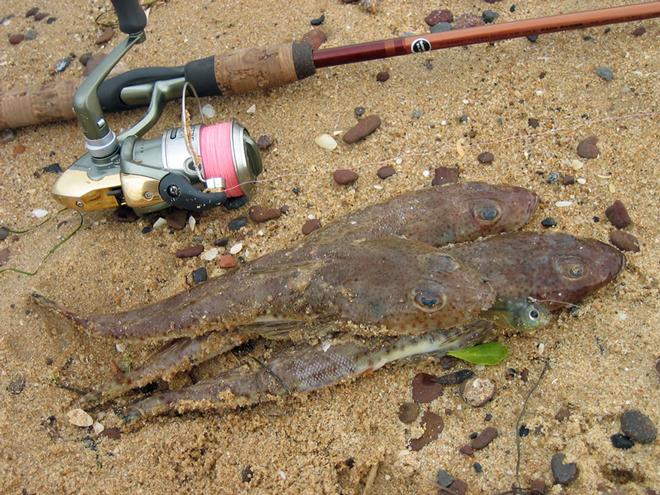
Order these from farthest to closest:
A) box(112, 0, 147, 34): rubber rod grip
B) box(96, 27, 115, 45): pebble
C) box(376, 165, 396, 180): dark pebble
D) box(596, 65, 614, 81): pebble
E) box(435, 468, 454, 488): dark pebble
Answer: box(96, 27, 115, 45): pebble
box(596, 65, 614, 81): pebble
box(376, 165, 396, 180): dark pebble
box(112, 0, 147, 34): rubber rod grip
box(435, 468, 454, 488): dark pebble

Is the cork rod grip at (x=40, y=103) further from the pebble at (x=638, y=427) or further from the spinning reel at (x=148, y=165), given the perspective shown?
the pebble at (x=638, y=427)

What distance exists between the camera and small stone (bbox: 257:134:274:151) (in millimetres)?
5316

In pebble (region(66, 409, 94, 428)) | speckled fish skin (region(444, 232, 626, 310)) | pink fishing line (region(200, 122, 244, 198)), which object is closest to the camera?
speckled fish skin (region(444, 232, 626, 310))

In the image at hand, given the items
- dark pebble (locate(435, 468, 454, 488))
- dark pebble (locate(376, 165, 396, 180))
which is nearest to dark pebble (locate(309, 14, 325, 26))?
dark pebble (locate(376, 165, 396, 180))

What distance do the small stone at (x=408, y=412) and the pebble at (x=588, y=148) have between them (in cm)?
223

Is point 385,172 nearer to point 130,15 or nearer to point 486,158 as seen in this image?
point 486,158

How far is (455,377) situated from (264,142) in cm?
246

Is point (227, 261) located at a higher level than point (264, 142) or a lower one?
lower

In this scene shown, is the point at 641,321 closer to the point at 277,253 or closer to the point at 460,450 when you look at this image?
the point at 460,450

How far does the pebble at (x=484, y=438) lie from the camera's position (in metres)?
3.79

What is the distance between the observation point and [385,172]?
4.95 meters

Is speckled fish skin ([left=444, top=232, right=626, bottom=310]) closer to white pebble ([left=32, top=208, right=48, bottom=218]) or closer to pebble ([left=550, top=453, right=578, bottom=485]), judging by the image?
pebble ([left=550, top=453, right=578, bottom=485])

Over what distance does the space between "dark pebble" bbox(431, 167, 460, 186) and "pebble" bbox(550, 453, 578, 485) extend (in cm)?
206

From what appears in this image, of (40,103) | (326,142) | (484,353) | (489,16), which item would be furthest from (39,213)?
(489,16)
